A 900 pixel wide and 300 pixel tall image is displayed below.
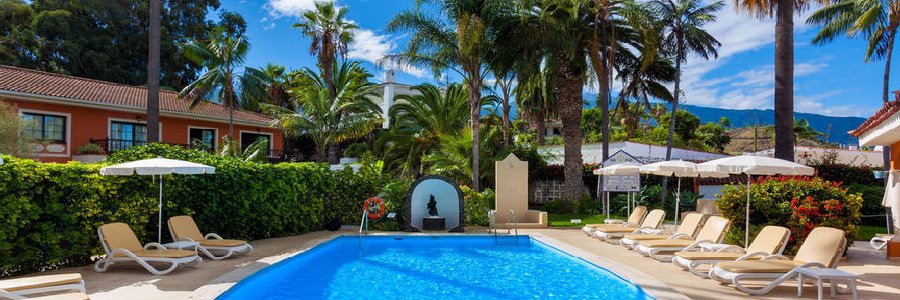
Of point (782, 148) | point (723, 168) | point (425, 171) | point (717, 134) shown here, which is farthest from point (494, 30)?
point (717, 134)

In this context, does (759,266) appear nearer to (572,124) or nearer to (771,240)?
(771,240)

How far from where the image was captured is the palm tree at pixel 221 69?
82.5ft

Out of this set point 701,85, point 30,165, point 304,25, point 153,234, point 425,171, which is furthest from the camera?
point 701,85

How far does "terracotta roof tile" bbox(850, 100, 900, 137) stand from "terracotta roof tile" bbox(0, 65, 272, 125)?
83.9 ft

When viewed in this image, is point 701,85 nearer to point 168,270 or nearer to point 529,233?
point 529,233

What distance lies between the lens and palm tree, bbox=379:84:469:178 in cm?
2630

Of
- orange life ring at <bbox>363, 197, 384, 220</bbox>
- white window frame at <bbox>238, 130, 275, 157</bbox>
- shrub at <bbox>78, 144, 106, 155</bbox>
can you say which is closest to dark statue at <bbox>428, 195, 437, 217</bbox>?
orange life ring at <bbox>363, 197, 384, 220</bbox>

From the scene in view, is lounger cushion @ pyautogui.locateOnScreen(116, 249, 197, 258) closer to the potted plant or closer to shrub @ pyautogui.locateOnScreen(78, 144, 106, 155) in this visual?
the potted plant

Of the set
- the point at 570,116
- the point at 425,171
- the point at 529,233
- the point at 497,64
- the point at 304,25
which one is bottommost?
the point at 529,233

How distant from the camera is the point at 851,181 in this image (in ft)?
69.5

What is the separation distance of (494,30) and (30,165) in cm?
1463

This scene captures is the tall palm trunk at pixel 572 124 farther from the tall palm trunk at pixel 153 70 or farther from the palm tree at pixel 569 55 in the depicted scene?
the tall palm trunk at pixel 153 70

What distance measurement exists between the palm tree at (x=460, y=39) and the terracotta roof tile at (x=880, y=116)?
10.9 m

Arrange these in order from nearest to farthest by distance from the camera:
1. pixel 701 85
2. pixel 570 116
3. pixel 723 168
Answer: pixel 723 168 < pixel 570 116 < pixel 701 85
